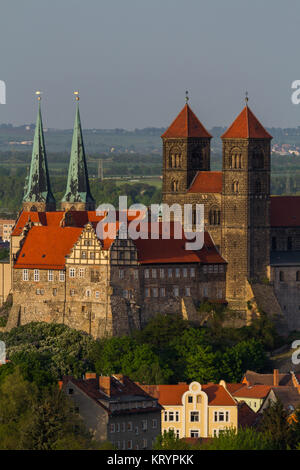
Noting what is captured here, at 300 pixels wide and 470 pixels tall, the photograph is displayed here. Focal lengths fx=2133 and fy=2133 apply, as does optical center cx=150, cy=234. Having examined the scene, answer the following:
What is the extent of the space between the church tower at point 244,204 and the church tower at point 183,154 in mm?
3075

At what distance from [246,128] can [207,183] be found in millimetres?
3641

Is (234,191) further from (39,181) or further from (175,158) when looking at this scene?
(39,181)

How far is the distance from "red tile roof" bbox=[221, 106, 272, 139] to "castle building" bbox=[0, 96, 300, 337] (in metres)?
0.05

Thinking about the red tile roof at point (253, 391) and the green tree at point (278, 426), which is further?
the red tile roof at point (253, 391)

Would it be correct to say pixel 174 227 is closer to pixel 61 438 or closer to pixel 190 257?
pixel 190 257

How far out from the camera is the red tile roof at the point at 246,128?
10381 cm

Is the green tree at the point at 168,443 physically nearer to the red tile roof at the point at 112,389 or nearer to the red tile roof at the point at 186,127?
the red tile roof at the point at 112,389

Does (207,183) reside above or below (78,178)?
below

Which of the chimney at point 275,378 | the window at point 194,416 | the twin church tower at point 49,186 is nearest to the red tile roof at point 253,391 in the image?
the chimney at point 275,378

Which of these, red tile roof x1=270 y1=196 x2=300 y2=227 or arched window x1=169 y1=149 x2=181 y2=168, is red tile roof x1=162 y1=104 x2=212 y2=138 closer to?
arched window x1=169 y1=149 x2=181 y2=168

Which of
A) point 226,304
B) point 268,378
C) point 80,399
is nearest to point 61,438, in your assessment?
point 80,399

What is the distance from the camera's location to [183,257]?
102375 millimetres

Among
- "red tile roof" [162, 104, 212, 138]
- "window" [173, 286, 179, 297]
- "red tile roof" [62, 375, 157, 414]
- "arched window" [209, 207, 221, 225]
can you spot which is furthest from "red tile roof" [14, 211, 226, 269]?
"red tile roof" [62, 375, 157, 414]

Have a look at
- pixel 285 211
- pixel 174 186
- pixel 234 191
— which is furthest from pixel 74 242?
pixel 285 211
